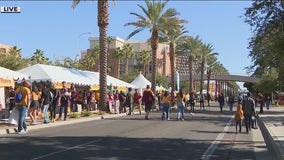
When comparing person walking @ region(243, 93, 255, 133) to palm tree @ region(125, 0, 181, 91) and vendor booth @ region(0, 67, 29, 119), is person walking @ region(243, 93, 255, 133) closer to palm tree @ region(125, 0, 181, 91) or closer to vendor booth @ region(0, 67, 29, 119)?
vendor booth @ region(0, 67, 29, 119)

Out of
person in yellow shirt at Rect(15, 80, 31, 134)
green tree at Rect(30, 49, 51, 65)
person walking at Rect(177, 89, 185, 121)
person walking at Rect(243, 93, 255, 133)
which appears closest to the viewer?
person in yellow shirt at Rect(15, 80, 31, 134)

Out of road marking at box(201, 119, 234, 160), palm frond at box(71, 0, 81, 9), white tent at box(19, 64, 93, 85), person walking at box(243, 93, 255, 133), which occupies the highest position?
palm frond at box(71, 0, 81, 9)

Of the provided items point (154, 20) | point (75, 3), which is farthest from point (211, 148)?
point (154, 20)

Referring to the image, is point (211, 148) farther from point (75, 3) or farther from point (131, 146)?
point (75, 3)

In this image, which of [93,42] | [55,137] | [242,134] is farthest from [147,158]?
[93,42]

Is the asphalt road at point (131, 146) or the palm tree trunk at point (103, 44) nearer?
the asphalt road at point (131, 146)

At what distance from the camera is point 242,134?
2006cm

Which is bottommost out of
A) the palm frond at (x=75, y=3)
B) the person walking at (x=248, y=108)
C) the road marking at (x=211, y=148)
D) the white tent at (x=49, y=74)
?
the road marking at (x=211, y=148)

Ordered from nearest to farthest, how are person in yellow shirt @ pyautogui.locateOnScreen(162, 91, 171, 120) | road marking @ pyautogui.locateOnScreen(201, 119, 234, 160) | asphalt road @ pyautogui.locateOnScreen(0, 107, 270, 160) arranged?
asphalt road @ pyautogui.locateOnScreen(0, 107, 270, 160), road marking @ pyautogui.locateOnScreen(201, 119, 234, 160), person in yellow shirt @ pyautogui.locateOnScreen(162, 91, 171, 120)

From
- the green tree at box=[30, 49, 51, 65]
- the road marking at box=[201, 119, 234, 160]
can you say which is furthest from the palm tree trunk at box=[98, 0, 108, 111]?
the green tree at box=[30, 49, 51, 65]

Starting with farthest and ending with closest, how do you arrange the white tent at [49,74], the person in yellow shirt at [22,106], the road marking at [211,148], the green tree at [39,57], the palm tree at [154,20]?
1. the green tree at [39,57]
2. the palm tree at [154,20]
3. the white tent at [49,74]
4. the person in yellow shirt at [22,106]
5. the road marking at [211,148]

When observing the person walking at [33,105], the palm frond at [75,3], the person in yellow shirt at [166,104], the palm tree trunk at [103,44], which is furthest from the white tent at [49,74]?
the person walking at [33,105]

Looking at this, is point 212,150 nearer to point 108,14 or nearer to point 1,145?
point 1,145

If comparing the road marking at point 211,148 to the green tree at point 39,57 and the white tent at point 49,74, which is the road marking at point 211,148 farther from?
the green tree at point 39,57
